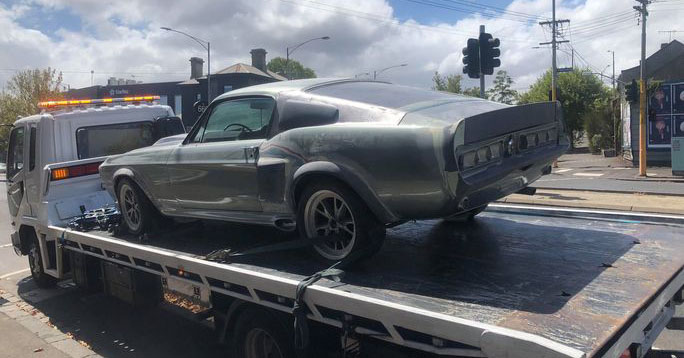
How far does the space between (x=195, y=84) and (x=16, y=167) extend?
159 feet

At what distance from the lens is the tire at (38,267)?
7141 millimetres

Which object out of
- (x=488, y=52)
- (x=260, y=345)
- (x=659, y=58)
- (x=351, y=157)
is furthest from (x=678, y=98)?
(x=260, y=345)

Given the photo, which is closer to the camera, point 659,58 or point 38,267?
point 38,267

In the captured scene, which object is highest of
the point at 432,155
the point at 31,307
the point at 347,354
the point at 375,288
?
the point at 432,155

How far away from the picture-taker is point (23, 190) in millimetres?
7215

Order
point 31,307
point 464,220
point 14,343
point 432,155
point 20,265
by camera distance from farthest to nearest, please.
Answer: point 20,265 < point 31,307 < point 14,343 < point 464,220 < point 432,155

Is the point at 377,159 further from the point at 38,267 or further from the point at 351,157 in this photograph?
the point at 38,267

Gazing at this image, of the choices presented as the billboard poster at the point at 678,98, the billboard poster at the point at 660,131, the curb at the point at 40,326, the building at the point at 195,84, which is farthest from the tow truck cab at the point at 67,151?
the building at the point at 195,84

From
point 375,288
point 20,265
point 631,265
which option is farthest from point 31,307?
point 631,265

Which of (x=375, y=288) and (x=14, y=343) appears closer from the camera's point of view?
(x=375, y=288)

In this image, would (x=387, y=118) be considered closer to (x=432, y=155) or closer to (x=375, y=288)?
(x=432, y=155)

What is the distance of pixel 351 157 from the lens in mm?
3332

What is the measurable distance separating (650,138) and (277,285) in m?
29.3

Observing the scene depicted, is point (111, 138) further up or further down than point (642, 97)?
further down
